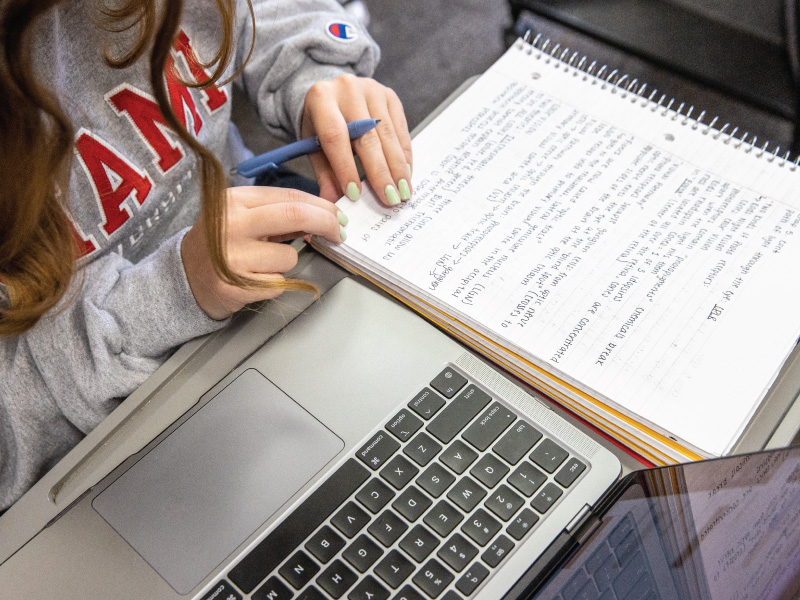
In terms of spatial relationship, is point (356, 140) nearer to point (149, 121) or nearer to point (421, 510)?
point (149, 121)

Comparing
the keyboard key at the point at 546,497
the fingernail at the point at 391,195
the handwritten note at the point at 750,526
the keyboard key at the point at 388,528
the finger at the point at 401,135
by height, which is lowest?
the keyboard key at the point at 388,528

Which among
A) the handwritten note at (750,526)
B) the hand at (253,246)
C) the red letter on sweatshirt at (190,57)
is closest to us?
the handwritten note at (750,526)

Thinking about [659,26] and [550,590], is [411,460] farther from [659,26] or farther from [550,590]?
[659,26]

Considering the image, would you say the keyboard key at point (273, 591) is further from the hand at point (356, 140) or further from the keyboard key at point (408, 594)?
the hand at point (356, 140)

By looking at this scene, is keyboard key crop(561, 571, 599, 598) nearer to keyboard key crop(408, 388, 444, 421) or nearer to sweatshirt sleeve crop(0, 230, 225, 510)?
keyboard key crop(408, 388, 444, 421)

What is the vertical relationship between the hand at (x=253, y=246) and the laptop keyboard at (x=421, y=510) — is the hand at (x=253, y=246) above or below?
above

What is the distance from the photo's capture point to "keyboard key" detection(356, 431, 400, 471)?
16.8 inches

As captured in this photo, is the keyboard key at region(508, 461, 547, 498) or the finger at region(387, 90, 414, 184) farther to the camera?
the finger at region(387, 90, 414, 184)

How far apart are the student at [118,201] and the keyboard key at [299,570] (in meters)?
0.18

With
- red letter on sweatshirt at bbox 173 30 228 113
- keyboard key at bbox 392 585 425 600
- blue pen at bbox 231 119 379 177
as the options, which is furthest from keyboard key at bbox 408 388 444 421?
red letter on sweatshirt at bbox 173 30 228 113

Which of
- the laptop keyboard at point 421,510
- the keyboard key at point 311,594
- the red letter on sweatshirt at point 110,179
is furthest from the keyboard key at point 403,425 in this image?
the red letter on sweatshirt at point 110,179

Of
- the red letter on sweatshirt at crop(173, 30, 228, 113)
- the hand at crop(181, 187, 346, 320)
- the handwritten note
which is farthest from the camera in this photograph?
the red letter on sweatshirt at crop(173, 30, 228, 113)

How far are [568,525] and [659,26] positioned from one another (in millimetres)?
824

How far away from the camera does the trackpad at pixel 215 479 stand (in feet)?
1.34
